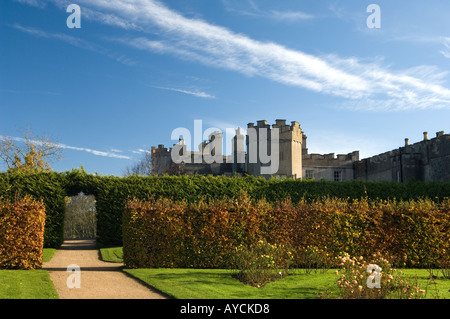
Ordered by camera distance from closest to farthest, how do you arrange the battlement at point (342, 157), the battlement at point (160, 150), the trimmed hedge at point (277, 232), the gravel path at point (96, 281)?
the gravel path at point (96, 281) → the trimmed hedge at point (277, 232) → the battlement at point (342, 157) → the battlement at point (160, 150)

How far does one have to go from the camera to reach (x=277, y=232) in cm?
1650

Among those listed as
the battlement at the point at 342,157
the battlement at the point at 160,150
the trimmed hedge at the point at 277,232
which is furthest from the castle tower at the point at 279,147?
the trimmed hedge at the point at 277,232

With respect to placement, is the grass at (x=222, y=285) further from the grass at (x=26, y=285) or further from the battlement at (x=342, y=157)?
the battlement at (x=342, y=157)

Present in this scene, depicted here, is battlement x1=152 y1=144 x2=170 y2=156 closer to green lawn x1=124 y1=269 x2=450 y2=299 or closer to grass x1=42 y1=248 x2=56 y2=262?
grass x1=42 y1=248 x2=56 y2=262

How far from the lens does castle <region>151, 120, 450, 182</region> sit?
119 ft

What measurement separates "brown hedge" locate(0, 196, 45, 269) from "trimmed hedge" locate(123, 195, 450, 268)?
3046 millimetres

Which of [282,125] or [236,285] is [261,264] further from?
[282,125]

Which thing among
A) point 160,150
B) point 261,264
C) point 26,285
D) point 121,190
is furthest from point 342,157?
point 26,285

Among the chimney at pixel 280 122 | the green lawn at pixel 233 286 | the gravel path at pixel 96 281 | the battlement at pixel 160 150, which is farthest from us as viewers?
the battlement at pixel 160 150

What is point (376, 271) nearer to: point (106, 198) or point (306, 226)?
point (306, 226)

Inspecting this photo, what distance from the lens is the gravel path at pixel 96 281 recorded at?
10.9 m

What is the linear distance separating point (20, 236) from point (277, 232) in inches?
347

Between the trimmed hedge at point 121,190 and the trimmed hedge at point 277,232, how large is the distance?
7.69m
